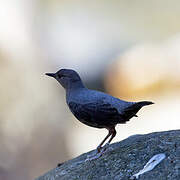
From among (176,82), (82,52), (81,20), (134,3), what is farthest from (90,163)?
(134,3)

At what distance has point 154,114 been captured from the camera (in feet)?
37.0

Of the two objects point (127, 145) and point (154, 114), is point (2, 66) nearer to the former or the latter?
point (154, 114)

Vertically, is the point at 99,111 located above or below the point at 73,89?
below

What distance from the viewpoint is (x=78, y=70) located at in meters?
13.4

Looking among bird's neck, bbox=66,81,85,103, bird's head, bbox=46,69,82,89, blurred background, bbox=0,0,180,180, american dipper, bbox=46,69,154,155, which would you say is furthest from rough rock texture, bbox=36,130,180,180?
blurred background, bbox=0,0,180,180

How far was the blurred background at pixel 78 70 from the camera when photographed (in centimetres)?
883

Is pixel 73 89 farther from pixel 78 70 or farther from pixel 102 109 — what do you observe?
pixel 78 70

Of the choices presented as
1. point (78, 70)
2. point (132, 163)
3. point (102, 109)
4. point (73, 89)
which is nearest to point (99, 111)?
point (102, 109)

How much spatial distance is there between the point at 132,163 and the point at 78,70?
930 centimetres

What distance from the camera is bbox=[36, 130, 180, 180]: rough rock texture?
386cm

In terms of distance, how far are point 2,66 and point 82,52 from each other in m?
5.08

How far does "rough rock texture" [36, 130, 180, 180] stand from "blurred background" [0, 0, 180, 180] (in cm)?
356

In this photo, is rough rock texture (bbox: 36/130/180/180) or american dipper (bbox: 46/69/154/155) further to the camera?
american dipper (bbox: 46/69/154/155)

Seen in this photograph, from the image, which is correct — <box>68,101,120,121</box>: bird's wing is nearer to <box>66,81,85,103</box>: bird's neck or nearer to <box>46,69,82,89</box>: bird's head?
<box>66,81,85,103</box>: bird's neck
